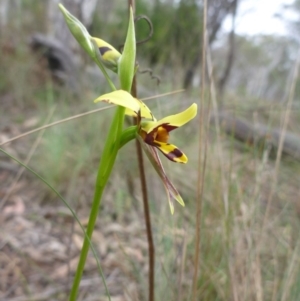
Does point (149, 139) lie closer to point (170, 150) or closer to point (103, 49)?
point (170, 150)

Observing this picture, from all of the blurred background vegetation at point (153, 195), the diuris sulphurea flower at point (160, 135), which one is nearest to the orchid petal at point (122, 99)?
the diuris sulphurea flower at point (160, 135)

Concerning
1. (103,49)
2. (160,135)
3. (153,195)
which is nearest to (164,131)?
(160,135)

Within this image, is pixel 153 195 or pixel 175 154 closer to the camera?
pixel 175 154

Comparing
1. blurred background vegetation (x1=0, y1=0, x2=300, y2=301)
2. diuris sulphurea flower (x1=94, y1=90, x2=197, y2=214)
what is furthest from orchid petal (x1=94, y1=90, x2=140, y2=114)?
blurred background vegetation (x1=0, y1=0, x2=300, y2=301)

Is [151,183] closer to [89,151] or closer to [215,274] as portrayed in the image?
[89,151]

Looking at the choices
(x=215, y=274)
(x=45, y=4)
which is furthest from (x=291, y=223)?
(x=45, y=4)

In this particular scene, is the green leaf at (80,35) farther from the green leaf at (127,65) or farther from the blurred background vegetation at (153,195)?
the blurred background vegetation at (153,195)

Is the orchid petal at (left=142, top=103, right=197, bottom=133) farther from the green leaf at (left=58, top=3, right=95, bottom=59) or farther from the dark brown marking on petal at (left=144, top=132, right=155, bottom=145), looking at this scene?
the green leaf at (left=58, top=3, right=95, bottom=59)
